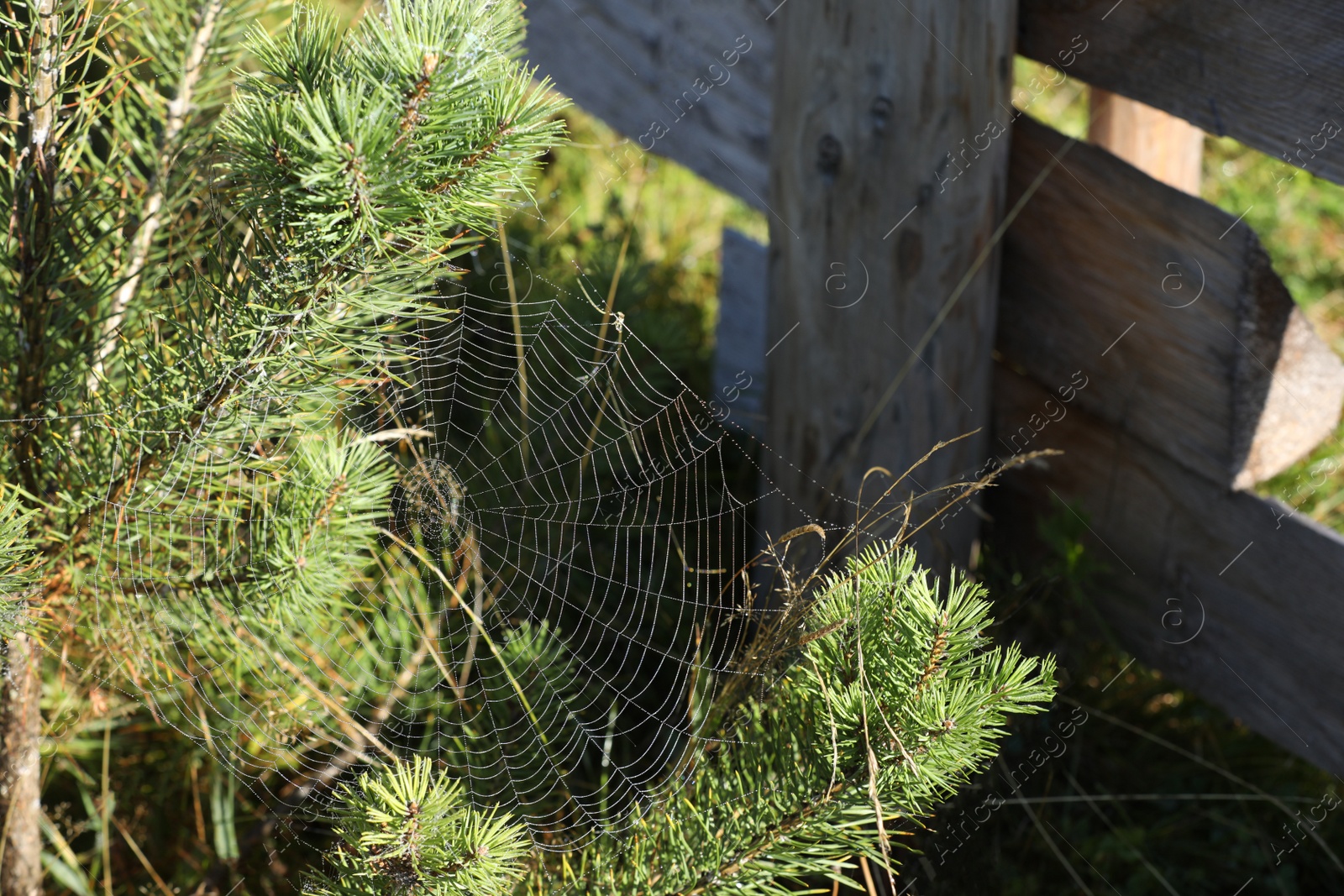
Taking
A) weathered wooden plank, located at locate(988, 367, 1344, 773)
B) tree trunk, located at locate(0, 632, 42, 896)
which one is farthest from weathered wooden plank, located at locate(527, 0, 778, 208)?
tree trunk, located at locate(0, 632, 42, 896)

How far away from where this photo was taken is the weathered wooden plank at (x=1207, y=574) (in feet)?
5.35

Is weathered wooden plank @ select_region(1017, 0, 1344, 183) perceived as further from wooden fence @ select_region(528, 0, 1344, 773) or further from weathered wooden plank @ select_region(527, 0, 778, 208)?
weathered wooden plank @ select_region(527, 0, 778, 208)

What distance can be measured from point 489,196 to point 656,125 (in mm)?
1575

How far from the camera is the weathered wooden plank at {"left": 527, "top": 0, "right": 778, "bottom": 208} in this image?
7.30ft

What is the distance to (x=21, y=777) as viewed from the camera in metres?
1.27

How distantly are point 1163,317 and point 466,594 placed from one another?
1178 millimetres

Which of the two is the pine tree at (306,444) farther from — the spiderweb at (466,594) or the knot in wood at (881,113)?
the knot in wood at (881,113)

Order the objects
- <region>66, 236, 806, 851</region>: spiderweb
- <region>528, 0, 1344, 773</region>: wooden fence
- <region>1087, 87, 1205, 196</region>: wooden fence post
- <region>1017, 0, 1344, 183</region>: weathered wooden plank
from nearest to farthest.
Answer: <region>66, 236, 806, 851</region>: spiderweb < <region>1017, 0, 1344, 183</region>: weathered wooden plank < <region>528, 0, 1344, 773</region>: wooden fence < <region>1087, 87, 1205, 196</region>: wooden fence post

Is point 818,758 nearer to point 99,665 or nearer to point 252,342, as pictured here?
point 252,342

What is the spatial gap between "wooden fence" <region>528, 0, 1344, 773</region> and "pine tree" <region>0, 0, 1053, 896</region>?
2.14 ft

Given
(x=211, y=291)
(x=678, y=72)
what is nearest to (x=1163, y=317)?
(x=678, y=72)

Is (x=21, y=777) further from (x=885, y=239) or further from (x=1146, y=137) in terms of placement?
(x=1146, y=137)

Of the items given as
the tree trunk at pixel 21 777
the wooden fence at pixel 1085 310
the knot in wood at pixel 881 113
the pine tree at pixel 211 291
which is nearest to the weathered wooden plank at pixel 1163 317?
the wooden fence at pixel 1085 310

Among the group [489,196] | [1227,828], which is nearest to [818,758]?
[489,196]
